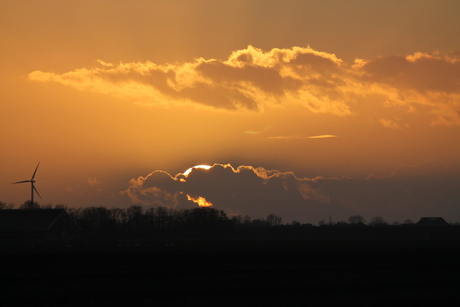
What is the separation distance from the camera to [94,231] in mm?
182375

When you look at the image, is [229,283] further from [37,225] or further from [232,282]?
[37,225]

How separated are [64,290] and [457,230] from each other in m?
169

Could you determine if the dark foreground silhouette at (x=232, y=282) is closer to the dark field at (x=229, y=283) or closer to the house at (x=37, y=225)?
the dark field at (x=229, y=283)

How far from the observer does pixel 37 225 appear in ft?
488

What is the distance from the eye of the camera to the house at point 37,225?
5812 inches

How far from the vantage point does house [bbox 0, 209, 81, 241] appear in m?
148

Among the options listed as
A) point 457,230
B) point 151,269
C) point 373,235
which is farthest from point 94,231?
point 151,269

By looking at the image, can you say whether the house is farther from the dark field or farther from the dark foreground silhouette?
the dark field

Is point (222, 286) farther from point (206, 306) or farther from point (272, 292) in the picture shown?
point (206, 306)

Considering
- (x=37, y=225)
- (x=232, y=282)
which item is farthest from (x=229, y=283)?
(x=37, y=225)

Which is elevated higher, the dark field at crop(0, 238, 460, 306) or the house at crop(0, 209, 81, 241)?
the house at crop(0, 209, 81, 241)

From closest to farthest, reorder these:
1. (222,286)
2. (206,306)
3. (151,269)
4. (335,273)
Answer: (206,306) → (222,286) → (335,273) → (151,269)

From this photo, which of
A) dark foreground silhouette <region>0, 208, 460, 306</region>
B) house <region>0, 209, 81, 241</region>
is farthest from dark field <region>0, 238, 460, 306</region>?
house <region>0, 209, 81, 241</region>

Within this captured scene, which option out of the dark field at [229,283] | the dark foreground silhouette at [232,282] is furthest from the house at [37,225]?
the dark field at [229,283]
